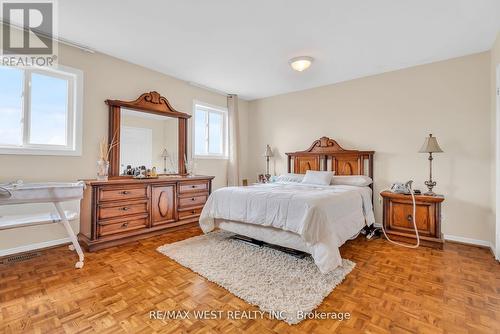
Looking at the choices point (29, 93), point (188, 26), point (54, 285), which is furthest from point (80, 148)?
point (188, 26)

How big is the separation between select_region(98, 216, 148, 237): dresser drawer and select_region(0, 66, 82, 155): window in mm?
1047

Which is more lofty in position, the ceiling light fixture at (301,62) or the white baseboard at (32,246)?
the ceiling light fixture at (301,62)

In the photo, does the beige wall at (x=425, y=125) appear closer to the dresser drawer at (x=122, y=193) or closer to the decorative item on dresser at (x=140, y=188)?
the decorative item on dresser at (x=140, y=188)

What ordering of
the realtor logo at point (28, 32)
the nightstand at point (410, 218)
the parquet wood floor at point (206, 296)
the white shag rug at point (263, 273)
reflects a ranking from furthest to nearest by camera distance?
the nightstand at point (410, 218) < the realtor logo at point (28, 32) < the white shag rug at point (263, 273) < the parquet wood floor at point (206, 296)

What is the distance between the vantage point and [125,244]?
317 centimetres

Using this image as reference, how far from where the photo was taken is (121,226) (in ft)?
10.4

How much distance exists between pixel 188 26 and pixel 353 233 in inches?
123

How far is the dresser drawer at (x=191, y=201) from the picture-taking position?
12.9 feet

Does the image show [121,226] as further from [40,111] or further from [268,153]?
[268,153]

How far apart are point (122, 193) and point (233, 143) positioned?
8.76 ft

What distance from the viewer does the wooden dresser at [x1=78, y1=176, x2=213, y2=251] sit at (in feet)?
9.70

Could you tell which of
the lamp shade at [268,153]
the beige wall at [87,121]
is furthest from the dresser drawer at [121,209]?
the lamp shade at [268,153]

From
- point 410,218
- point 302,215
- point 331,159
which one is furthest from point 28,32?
point 410,218

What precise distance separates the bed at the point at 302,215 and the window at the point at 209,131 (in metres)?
1.87
